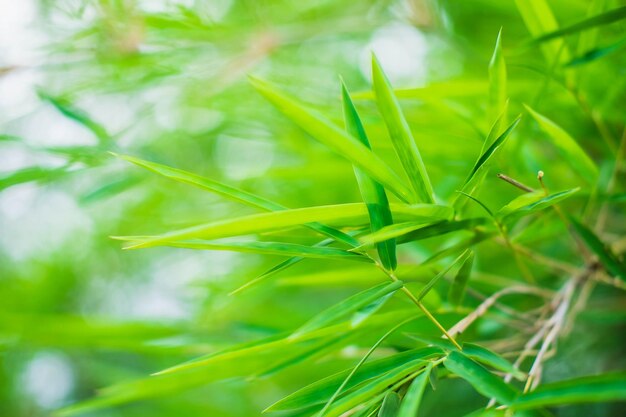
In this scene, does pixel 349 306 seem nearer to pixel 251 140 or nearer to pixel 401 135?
pixel 401 135

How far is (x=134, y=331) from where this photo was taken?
25.5 inches

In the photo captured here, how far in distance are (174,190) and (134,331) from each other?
25 centimetres

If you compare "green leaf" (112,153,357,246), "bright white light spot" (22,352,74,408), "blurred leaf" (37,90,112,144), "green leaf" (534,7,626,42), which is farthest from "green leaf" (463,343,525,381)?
"bright white light spot" (22,352,74,408)

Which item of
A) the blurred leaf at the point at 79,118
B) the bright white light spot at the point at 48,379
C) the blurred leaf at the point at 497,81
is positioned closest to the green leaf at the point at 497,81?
the blurred leaf at the point at 497,81

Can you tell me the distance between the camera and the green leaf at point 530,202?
30 cm

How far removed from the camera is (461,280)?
368 mm

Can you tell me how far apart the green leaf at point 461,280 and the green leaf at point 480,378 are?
0.19 feet

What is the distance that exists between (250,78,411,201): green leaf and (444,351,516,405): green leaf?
102 mm

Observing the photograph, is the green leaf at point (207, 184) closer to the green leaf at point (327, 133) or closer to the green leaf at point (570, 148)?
the green leaf at point (327, 133)

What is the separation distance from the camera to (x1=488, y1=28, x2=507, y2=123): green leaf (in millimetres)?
353

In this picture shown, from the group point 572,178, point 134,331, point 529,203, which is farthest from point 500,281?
point 134,331

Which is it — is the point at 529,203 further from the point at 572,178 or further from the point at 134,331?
the point at 134,331

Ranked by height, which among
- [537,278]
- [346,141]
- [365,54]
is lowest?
[537,278]

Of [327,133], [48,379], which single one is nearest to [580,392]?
[327,133]
